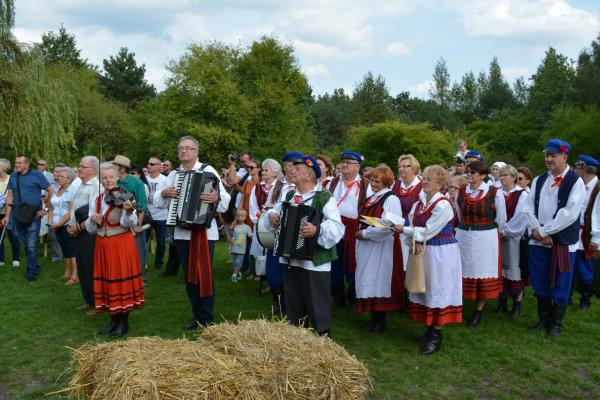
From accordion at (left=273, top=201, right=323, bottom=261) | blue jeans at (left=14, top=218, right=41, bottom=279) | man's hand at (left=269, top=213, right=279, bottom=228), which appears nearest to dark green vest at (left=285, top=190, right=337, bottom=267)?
accordion at (left=273, top=201, right=323, bottom=261)

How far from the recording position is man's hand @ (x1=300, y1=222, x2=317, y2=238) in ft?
16.6

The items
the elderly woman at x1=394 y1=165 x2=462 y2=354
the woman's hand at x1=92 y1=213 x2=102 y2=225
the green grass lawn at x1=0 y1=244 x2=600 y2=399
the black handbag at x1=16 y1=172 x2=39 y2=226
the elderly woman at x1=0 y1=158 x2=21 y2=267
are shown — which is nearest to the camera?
the green grass lawn at x1=0 y1=244 x2=600 y2=399

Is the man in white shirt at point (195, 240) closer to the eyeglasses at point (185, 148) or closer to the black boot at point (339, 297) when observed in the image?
the eyeglasses at point (185, 148)

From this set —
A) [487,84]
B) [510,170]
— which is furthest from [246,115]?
[487,84]

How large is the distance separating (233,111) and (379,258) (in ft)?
94.8

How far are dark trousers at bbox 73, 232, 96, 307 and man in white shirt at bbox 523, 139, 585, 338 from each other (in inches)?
213

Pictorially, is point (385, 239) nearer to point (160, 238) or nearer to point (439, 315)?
point (439, 315)

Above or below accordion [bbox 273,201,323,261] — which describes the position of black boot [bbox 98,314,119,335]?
Result: below

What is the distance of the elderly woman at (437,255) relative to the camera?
5.61m

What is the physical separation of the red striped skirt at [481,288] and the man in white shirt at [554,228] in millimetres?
470

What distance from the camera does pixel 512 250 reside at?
24.3 ft

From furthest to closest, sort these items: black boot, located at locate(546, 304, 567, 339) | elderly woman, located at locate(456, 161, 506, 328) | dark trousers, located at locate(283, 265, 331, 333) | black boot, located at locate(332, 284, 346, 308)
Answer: black boot, located at locate(332, 284, 346, 308), elderly woman, located at locate(456, 161, 506, 328), black boot, located at locate(546, 304, 567, 339), dark trousers, located at locate(283, 265, 331, 333)

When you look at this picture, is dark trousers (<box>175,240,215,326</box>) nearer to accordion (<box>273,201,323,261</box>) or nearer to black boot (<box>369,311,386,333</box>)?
accordion (<box>273,201,323,261</box>)

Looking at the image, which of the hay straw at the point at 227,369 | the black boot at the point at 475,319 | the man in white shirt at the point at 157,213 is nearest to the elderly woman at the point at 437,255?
the black boot at the point at 475,319
